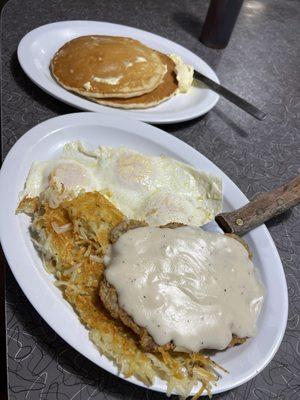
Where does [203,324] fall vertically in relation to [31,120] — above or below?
above

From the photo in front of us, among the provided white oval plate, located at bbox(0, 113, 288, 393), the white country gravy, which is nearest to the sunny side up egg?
white oval plate, located at bbox(0, 113, 288, 393)

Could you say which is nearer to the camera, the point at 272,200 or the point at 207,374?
the point at 207,374

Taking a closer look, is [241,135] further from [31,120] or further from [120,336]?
[120,336]

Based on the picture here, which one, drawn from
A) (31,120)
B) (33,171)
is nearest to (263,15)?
(31,120)

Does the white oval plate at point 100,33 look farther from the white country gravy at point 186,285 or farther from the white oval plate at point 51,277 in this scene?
the white country gravy at point 186,285

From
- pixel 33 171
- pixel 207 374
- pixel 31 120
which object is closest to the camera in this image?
pixel 207 374

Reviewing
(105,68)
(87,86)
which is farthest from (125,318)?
(105,68)

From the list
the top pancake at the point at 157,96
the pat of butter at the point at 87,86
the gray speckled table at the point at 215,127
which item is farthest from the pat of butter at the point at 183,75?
the pat of butter at the point at 87,86
